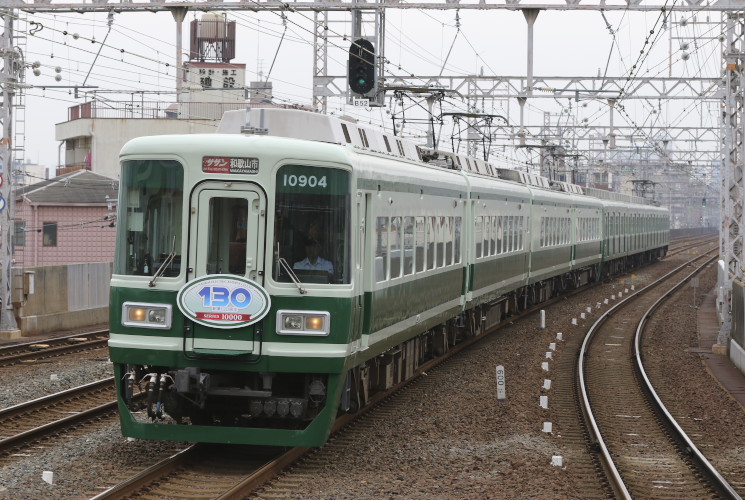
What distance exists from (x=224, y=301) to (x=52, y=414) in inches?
153

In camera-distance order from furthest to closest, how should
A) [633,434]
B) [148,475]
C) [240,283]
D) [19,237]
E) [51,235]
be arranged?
[51,235] < [19,237] < [633,434] < [240,283] < [148,475]

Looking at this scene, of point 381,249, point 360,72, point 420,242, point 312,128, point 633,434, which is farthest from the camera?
point 360,72

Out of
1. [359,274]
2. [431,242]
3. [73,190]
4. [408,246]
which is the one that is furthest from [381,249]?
[73,190]

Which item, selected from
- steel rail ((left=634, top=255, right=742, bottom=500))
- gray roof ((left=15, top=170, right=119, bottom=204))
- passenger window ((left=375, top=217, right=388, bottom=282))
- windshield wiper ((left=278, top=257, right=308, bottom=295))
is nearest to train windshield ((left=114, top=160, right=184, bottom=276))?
windshield wiper ((left=278, top=257, right=308, bottom=295))

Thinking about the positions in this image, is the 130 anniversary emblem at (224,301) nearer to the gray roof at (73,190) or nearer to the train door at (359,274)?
the train door at (359,274)

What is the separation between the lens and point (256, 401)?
941 centimetres

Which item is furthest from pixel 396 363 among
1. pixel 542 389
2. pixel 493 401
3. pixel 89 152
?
pixel 89 152

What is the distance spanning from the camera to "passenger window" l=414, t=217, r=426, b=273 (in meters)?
13.3

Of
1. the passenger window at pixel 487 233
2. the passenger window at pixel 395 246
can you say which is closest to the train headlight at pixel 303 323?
the passenger window at pixel 395 246

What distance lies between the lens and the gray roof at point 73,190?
107ft

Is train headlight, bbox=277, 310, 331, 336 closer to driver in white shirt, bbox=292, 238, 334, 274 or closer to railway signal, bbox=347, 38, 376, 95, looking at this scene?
driver in white shirt, bbox=292, 238, 334, 274

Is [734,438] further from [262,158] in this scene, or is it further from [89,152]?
[89,152]

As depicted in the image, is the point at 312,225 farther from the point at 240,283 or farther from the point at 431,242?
the point at 431,242

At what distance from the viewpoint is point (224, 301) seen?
9.20m
